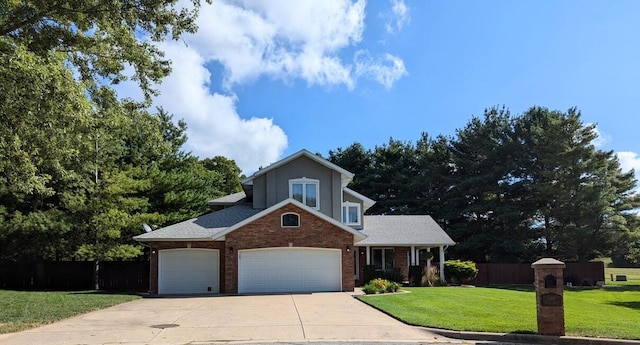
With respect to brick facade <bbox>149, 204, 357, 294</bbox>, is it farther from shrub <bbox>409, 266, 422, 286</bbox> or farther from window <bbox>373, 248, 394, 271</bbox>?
window <bbox>373, 248, 394, 271</bbox>

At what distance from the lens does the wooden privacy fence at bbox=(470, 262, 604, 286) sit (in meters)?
35.0

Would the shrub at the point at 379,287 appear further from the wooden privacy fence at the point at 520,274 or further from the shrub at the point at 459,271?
the wooden privacy fence at the point at 520,274

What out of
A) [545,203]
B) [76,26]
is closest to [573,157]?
[545,203]

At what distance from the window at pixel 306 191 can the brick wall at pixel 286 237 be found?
145 inches

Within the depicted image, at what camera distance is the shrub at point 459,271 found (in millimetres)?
30453

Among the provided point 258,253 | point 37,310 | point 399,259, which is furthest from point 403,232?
point 37,310

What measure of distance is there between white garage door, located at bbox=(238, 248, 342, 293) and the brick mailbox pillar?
45.8 feet

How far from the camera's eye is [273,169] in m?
28.4

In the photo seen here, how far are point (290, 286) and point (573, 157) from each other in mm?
25558

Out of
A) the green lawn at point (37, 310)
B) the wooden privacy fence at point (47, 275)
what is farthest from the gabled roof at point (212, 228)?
the wooden privacy fence at point (47, 275)

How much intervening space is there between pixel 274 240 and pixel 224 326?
39.2 ft

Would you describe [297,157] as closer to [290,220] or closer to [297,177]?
[297,177]

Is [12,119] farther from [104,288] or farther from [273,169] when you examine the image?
[104,288]

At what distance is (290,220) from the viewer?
2462 centimetres
